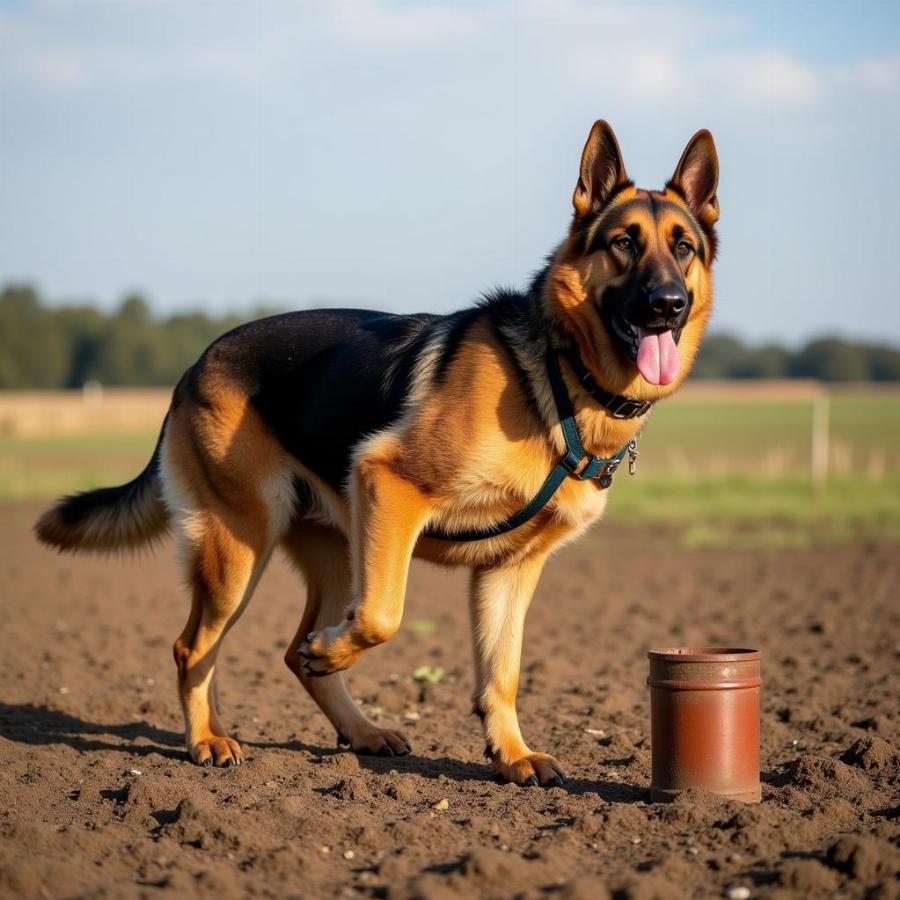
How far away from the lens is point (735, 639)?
8977mm

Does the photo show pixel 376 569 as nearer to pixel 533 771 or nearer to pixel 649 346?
pixel 533 771

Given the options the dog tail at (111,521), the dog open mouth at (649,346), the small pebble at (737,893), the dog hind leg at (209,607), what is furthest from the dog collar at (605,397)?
the dog tail at (111,521)

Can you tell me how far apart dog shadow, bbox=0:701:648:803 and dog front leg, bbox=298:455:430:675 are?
2.39 feet

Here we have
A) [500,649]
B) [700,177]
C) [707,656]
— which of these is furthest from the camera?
[500,649]

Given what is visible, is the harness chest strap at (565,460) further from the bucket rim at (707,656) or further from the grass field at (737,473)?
the grass field at (737,473)

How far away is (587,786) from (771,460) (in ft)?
76.3

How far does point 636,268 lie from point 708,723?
1.85 metres

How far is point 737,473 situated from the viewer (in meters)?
25.6

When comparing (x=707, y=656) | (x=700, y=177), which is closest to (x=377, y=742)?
(x=707, y=656)

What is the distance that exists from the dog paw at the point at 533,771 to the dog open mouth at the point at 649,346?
1.72 meters

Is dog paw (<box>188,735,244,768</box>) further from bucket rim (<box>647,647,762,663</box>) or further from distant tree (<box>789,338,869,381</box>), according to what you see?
distant tree (<box>789,338,869,381</box>)

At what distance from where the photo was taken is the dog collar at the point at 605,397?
5.02 m

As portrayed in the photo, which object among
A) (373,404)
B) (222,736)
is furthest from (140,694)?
(373,404)

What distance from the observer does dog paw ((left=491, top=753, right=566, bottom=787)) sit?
199 inches
